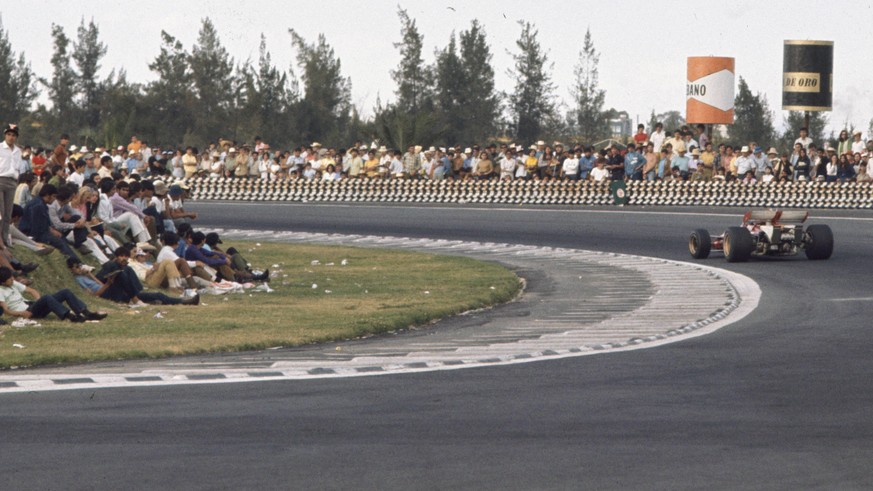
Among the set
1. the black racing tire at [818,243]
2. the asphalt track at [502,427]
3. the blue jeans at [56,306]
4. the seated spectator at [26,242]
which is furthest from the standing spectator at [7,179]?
the black racing tire at [818,243]

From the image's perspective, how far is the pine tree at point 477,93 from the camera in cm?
8194

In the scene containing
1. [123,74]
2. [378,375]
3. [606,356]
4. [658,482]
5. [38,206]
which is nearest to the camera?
[658,482]

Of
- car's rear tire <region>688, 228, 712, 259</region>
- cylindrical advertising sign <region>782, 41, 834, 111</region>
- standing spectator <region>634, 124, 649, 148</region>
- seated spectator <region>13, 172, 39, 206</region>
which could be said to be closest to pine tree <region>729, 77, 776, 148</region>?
cylindrical advertising sign <region>782, 41, 834, 111</region>

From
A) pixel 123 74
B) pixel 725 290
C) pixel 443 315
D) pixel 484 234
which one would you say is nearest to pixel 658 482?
pixel 443 315

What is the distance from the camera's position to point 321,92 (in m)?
86.0

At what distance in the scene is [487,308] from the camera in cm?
2097

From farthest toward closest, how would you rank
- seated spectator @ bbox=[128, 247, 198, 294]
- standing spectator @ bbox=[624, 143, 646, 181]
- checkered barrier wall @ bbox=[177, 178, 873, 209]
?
standing spectator @ bbox=[624, 143, 646, 181] → checkered barrier wall @ bbox=[177, 178, 873, 209] → seated spectator @ bbox=[128, 247, 198, 294]

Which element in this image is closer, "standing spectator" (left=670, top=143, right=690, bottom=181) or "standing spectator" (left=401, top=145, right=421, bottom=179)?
"standing spectator" (left=670, top=143, right=690, bottom=181)

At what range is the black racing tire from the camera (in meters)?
27.9

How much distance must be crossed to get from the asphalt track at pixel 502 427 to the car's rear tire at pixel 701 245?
12.3 metres

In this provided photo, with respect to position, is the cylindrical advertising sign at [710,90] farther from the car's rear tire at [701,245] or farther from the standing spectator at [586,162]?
the car's rear tire at [701,245]

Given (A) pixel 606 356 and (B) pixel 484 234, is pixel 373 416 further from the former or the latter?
(B) pixel 484 234

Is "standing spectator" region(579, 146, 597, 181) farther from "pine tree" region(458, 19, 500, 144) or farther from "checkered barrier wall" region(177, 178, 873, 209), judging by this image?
"pine tree" region(458, 19, 500, 144)

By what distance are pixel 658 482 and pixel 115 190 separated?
19825 millimetres
